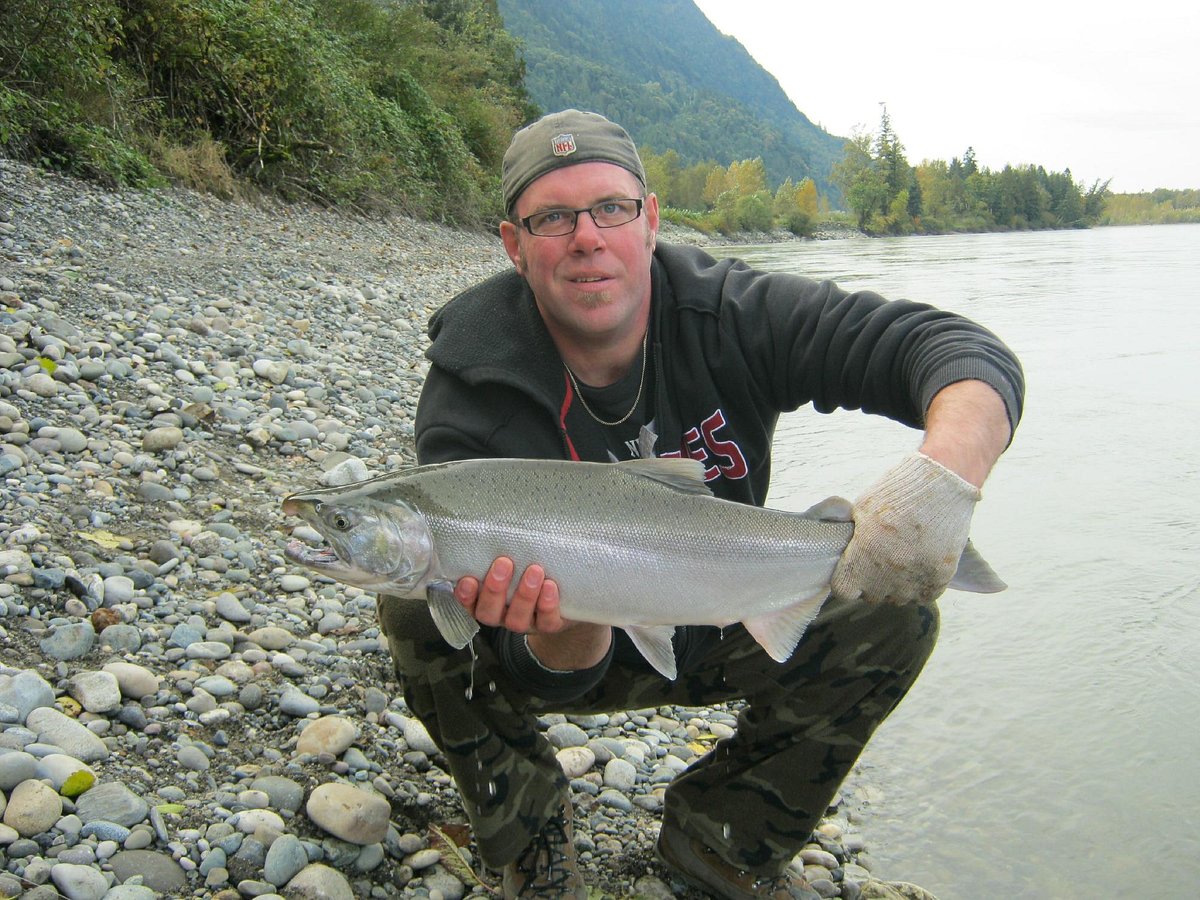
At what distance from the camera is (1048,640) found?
5266 mm

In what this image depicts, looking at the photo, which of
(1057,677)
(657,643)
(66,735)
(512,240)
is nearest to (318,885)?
(66,735)

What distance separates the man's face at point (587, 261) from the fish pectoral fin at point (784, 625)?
97 centimetres

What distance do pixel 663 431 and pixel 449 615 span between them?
35.6 inches

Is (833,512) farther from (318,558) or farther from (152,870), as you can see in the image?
(152,870)

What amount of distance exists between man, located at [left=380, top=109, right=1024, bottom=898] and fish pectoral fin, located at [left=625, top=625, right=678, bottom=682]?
0.13 metres

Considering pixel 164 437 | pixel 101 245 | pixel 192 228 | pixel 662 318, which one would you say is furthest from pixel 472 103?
pixel 662 318

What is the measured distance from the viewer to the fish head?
2451 millimetres

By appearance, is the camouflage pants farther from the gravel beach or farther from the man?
the gravel beach

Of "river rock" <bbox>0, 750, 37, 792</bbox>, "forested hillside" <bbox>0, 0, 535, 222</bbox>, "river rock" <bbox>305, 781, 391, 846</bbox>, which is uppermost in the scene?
"forested hillside" <bbox>0, 0, 535, 222</bbox>

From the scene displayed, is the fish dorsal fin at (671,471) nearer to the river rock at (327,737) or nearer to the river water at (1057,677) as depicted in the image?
the river rock at (327,737)

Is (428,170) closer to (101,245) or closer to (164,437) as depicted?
(101,245)

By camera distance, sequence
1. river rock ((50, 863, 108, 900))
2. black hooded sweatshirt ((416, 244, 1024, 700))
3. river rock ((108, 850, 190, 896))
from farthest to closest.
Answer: black hooded sweatshirt ((416, 244, 1024, 700)) < river rock ((108, 850, 190, 896)) < river rock ((50, 863, 108, 900))

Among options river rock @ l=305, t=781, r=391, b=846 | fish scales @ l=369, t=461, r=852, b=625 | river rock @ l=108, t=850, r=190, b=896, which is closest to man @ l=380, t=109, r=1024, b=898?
fish scales @ l=369, t=461, r=852, b=625

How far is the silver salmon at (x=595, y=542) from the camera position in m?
2.47
